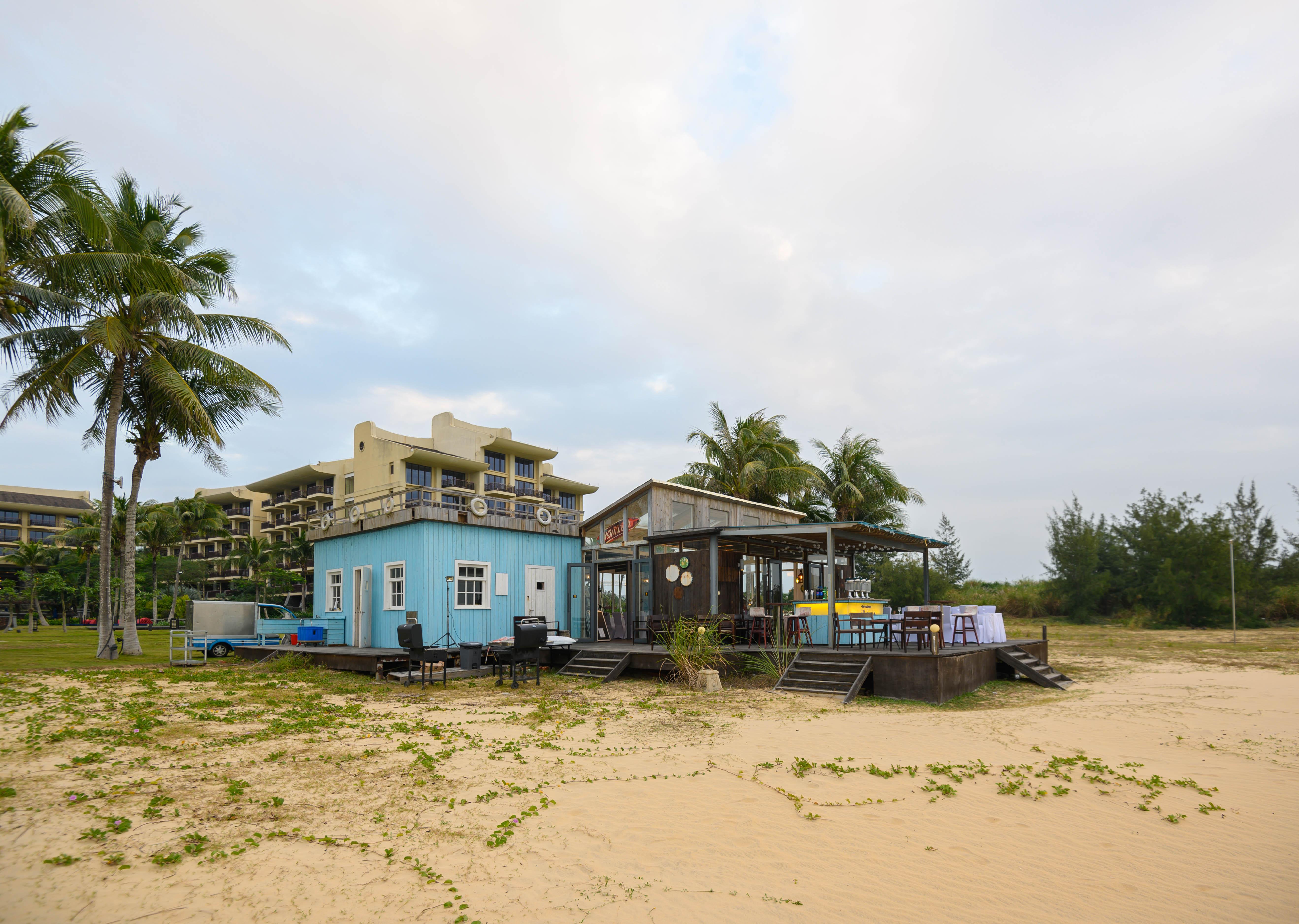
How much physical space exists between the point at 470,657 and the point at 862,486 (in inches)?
736

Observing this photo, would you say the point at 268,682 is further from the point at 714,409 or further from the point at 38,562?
the point at 38,562

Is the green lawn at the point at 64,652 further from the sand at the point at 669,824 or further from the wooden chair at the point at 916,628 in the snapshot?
the wooden chair at the point at 916,628

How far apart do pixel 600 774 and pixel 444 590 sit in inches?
402

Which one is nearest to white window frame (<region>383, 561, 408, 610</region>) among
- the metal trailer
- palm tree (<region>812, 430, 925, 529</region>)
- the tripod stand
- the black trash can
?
the tripod stand

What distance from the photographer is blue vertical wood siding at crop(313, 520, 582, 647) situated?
16484 millimetres

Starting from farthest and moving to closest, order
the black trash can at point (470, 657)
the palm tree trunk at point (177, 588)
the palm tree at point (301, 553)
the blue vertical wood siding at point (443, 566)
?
1. the palm tree at point (301, 553)
2. the palm tree trunk at point (177, 588)
3. the blue vertical wood siding at point (443, 566)
4. the black trash can at point (470, 657)

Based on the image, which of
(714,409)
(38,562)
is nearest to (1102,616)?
(714,409)

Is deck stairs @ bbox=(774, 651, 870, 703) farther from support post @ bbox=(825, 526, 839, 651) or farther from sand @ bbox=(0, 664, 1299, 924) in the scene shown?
sand @ bbox=(0, 664, 1299, 924)

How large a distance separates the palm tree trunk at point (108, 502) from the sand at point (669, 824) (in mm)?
10216

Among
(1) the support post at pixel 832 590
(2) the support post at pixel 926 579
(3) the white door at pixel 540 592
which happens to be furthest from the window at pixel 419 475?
(1) the support post at pixel 832 590

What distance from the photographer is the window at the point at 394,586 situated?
16.9 meters

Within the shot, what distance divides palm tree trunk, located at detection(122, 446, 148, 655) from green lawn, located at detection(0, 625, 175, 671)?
44 centimetres

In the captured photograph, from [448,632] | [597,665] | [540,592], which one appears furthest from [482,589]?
[597,665]

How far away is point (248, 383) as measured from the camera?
19406 mm
